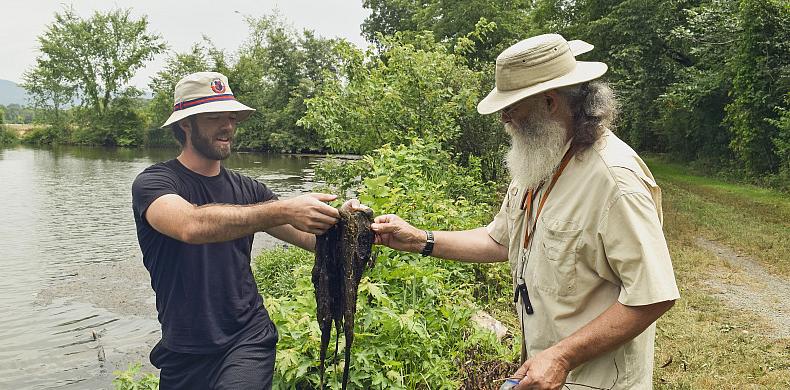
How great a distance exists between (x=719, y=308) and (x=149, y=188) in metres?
6.77

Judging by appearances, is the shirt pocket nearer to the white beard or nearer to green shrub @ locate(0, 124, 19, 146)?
the white beard

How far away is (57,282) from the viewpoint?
38.7ft

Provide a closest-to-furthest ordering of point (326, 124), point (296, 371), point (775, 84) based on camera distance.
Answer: point (296, 371) → point (326, 124) → point (775, 84)

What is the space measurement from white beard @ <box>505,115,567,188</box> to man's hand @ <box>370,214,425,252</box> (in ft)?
2.97

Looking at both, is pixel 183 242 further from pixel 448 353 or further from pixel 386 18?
pixel 386 18

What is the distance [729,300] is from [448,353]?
4802 millimetres

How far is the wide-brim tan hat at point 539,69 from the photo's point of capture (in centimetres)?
249

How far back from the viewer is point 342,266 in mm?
3381

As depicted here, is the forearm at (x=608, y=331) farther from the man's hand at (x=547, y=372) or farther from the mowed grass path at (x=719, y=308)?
the mowed grass path at (x=719, y=308)

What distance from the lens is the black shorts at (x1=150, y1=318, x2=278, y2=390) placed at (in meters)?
3.27

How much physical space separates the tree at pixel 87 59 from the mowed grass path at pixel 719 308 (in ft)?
197

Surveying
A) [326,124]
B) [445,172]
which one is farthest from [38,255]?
[445,172]

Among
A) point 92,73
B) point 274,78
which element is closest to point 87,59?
point 92,73

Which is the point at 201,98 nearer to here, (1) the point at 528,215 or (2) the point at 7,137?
(1) the point at 528,215
